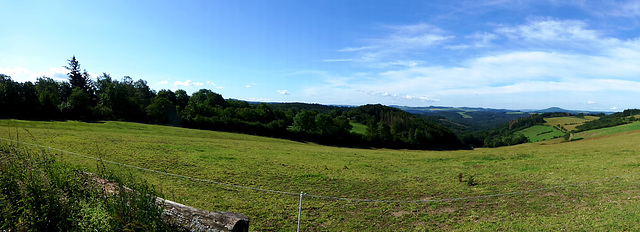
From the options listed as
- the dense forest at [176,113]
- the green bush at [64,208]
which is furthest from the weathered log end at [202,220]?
the dense forest at [176,113]

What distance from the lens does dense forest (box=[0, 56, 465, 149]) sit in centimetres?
4688

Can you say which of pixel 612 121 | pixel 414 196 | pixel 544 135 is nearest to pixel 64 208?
pixel 414 196

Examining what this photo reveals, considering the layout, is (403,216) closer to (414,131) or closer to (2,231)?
(2,231)

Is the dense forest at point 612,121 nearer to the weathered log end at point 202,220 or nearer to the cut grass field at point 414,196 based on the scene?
the cut grass field at point 414,196

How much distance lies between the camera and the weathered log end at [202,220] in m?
4.47

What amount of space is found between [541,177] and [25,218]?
18943 mm

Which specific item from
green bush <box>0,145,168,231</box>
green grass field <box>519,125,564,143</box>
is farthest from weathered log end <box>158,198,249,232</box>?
green grass field <box>519,125,564,143</box>

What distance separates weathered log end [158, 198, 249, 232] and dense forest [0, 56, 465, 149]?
5698 centimetres

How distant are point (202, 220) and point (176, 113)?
69.3 m

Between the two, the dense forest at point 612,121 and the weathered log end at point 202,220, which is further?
the dense forest at point 612,121

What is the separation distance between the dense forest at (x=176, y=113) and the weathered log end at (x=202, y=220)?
2243 inches

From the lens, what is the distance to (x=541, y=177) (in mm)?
13727

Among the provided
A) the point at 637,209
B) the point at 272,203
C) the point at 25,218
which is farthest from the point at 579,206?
the point at 25,218

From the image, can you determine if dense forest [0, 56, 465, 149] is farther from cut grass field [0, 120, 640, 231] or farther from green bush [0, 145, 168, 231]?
green bush [0, 145, 168, 231]
